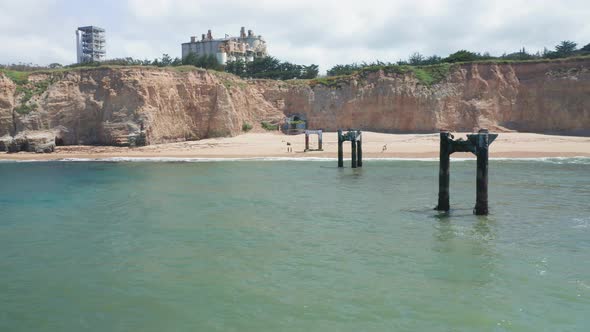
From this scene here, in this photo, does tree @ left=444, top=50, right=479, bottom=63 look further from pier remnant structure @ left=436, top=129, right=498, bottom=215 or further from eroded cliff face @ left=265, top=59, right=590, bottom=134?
pier remnant structure @ left=436, top=129, right=498, bottom=215

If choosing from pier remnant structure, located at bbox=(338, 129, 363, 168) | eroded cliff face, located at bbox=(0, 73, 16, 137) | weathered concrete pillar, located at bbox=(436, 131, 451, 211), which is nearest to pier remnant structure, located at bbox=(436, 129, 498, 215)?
weathered concrete pillar, located at bbox=(436, 131, 451, 211)

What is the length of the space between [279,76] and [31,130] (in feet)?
78.2

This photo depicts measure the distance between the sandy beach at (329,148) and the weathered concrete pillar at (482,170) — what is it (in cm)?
1639

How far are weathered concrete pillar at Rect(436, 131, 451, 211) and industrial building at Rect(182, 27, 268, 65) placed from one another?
5836 cm

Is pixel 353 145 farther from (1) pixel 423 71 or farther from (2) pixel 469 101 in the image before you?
(1) pixel 423 71

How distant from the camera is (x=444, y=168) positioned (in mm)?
14633

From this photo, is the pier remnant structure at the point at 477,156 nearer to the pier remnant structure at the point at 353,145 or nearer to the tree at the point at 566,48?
the pier remnant structure at the point at 353,145

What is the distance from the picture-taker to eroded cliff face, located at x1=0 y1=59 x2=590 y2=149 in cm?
3703

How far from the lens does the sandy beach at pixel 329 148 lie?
3150 centimetres

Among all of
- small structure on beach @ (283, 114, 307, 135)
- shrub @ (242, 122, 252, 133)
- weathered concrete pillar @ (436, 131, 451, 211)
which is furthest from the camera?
small structure on beach @ (283, 114, 307, 135)

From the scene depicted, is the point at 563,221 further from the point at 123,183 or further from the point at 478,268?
the point at 123,183

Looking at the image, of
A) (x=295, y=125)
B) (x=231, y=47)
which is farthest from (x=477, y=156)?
(x=231, y=47)

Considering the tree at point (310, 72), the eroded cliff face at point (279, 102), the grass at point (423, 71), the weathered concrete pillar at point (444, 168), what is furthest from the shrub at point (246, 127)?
the weathered concrete pillar at point (444, 168)

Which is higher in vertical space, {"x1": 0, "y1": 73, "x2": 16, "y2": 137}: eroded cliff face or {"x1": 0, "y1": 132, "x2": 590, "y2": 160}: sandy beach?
{"x1": 0, "y1": 73, "x2": 16, "y2": 137}: eroded cliff face
